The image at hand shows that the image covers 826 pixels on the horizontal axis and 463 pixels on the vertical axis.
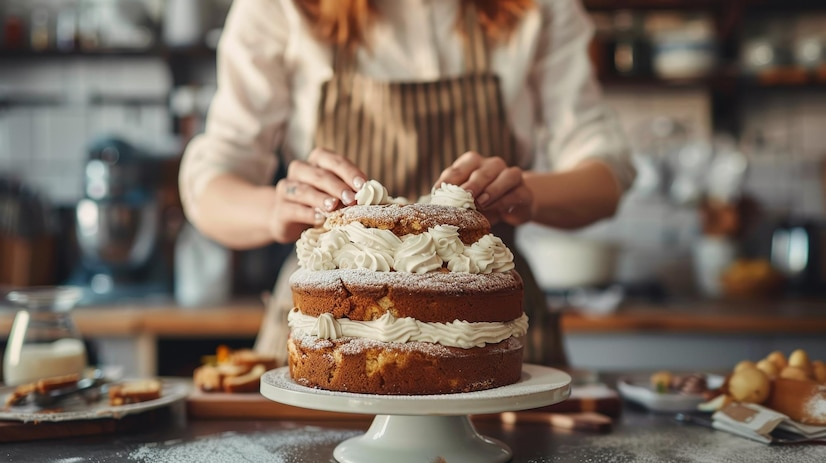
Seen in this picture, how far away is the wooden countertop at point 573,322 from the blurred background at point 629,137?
0.77 ft

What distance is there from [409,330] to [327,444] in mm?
227

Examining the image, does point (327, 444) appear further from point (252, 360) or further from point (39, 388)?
point (39, 388)

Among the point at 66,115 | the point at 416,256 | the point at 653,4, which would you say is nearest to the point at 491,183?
the point at 416,256

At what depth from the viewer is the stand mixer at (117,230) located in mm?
2992

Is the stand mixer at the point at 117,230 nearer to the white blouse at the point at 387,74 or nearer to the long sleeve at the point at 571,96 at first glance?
the white blouse at the point at 387,74

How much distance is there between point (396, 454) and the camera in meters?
0.99

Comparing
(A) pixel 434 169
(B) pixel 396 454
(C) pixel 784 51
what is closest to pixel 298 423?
(B) pixel 396 454

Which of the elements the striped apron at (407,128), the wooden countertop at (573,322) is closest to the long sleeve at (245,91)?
the striped apron at (407,128)

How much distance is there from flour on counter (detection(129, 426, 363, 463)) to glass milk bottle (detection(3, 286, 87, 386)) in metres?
0.35

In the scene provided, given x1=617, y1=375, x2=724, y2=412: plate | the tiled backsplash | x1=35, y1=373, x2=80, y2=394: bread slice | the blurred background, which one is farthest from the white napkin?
the tiled backsplash

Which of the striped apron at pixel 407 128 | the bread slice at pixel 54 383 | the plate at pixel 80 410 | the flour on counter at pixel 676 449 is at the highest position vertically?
the striped apron at pixel 407 128

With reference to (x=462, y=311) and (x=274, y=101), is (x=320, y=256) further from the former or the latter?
(x=274, y=101)

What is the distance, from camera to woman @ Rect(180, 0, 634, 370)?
153cm

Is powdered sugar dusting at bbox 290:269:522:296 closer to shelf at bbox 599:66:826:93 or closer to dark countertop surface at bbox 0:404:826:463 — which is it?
dark countertop surface at bbox 0:404:826:463
